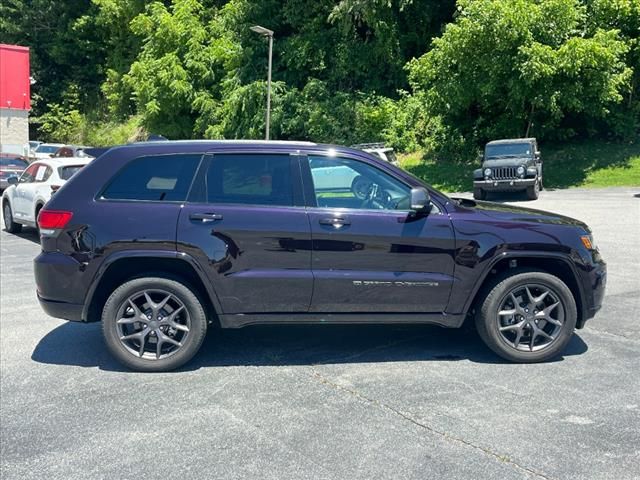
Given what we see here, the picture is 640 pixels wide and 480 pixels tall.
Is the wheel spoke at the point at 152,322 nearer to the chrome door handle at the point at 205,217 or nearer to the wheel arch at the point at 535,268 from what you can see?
the chrome door handle at the point at 205,217

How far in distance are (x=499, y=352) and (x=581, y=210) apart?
1301 centimetres

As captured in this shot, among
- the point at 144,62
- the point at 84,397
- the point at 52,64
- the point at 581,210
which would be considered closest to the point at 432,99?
the point at 581,210

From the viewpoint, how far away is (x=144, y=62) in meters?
Answer: 39.8

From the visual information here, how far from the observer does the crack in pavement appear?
11.2 feet

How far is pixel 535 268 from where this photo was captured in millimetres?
5148

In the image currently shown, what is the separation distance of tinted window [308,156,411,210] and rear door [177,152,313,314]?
0.23 m

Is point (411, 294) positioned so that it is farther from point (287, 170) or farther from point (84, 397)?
point (84, 397)

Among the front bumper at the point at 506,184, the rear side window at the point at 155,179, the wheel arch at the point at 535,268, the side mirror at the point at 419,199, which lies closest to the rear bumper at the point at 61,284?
the rear side window at the point at 155,179

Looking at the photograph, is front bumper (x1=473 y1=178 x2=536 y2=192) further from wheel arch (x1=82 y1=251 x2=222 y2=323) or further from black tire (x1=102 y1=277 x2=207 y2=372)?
black tire (x1=102 y1=277 x2=207 y2=372)

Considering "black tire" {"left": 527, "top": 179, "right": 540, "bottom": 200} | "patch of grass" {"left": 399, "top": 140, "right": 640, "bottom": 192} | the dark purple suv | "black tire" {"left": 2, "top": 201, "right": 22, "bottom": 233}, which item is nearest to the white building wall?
"patch of grass" {"left": 399, "top": 140, "right": 640, "bottom": 192}

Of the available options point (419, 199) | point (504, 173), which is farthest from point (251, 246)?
point (504, 173)

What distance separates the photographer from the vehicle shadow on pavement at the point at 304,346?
521 centimetres

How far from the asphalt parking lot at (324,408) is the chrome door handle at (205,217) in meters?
1.19

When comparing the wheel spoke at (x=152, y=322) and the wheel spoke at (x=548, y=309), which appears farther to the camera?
the wheel spoke at (x=548, y=309)
